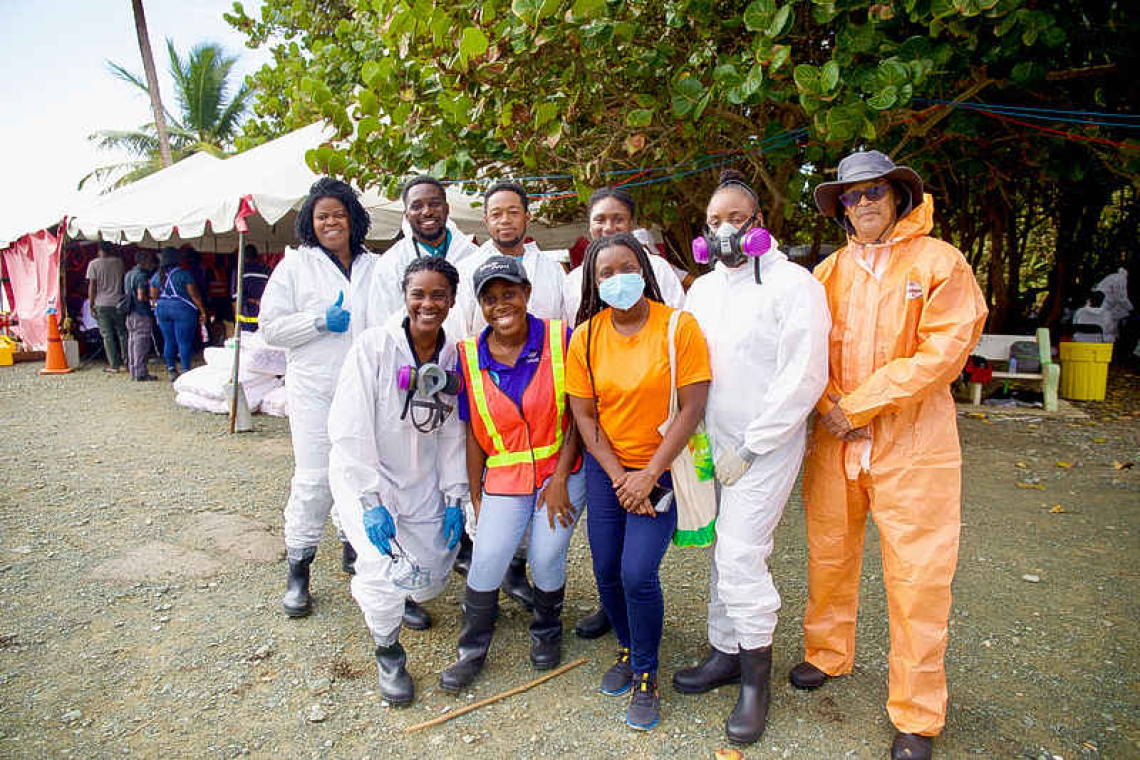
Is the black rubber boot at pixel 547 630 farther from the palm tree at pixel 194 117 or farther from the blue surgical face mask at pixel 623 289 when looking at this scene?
the palm tree at pixel 194 117

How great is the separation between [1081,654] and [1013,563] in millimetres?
992

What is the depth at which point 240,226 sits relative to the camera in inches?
284

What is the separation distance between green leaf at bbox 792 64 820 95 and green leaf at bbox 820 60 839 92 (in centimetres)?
4

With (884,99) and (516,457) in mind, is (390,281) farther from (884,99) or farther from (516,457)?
(884,99)

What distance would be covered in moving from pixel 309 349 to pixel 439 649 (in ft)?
5.38

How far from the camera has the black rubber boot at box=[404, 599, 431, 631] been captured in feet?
10.8

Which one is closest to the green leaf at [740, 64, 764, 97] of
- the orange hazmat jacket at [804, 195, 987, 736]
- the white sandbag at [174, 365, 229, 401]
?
the orange hazmat jacket at [804, 195, 987, 736]

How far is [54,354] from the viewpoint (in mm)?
11672

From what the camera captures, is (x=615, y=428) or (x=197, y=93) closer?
(x=615, y=428)

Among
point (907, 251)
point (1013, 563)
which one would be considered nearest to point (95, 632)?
point (907, 251)

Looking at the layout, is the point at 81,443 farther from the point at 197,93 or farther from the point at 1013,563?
the point at 197,93

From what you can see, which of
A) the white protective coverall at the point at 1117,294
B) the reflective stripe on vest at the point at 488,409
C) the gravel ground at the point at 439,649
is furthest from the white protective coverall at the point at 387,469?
the white protective coverall at the point at 1117,294

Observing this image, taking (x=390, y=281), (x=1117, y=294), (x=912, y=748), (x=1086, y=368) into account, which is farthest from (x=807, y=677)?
(x=1117, y=294)

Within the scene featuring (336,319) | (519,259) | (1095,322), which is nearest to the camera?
(519,259)
